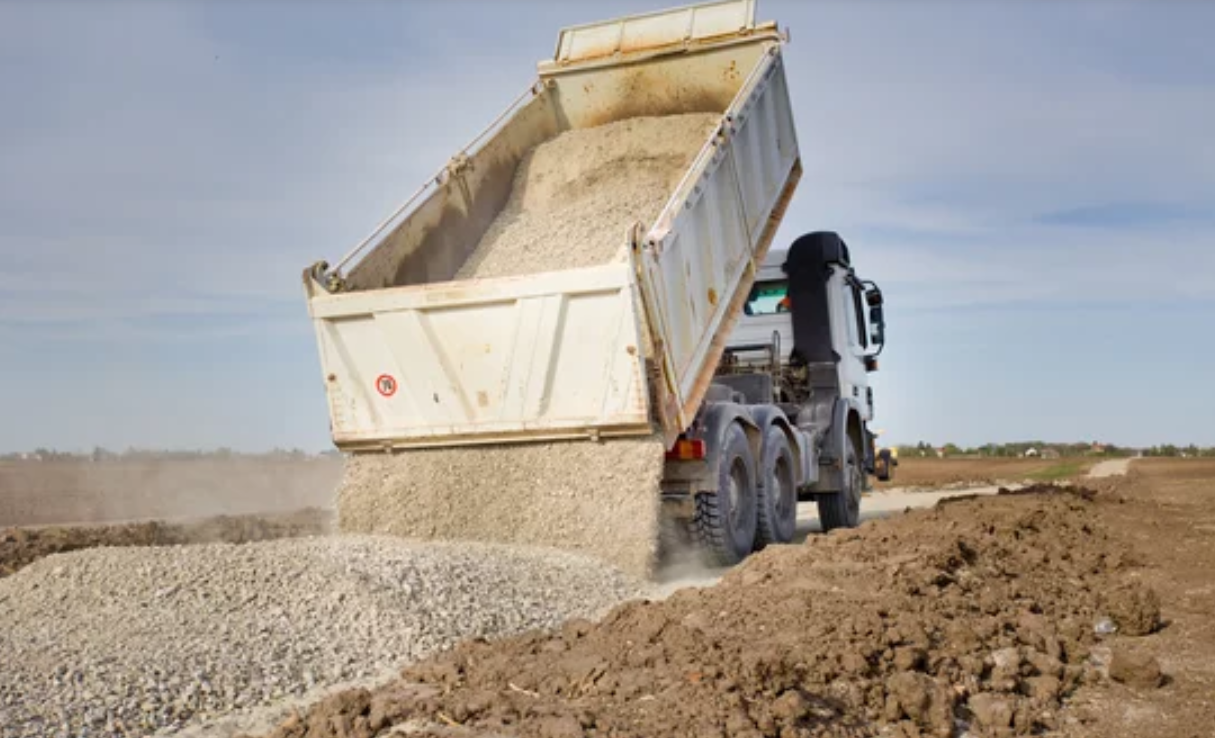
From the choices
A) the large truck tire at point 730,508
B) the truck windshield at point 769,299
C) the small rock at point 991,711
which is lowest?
the small rock at point 991,711

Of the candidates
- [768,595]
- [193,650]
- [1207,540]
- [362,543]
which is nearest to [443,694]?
[193,650]

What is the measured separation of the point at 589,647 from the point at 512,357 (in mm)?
3492

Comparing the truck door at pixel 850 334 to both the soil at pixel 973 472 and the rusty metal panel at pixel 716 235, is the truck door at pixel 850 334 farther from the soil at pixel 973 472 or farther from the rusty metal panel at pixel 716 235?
the soil at pixel 973 472

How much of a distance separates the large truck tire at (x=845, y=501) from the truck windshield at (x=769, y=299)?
5.23 ft

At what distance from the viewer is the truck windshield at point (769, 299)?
11.9 metres

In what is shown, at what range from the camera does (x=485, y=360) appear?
333 inches

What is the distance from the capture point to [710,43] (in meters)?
11.0

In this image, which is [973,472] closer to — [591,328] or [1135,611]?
[591,328]

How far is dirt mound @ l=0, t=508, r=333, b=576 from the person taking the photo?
9773 millimetres

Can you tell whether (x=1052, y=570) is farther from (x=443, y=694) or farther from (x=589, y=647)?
(x=443, y=694)

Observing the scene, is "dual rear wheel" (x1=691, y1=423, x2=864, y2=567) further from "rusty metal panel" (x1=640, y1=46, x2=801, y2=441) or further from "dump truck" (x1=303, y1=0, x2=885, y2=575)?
"rusty metal panel" (x1=640, y1=46, x2=801, y2=441)

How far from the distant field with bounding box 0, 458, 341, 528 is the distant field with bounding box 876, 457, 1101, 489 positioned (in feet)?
35.2

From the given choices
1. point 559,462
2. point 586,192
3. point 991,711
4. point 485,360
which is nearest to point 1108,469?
point 586,192

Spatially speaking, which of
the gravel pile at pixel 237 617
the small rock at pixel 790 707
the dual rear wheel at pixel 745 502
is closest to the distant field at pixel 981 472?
→ the dual rear wheel at pixel 745 502
